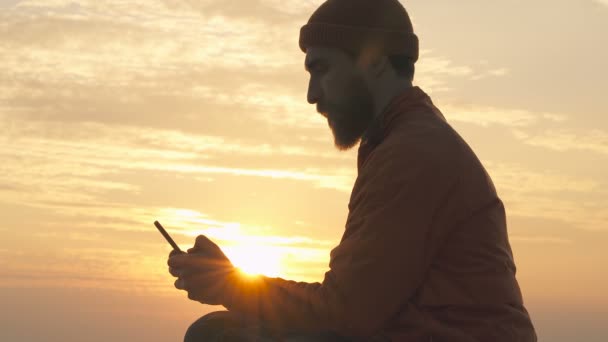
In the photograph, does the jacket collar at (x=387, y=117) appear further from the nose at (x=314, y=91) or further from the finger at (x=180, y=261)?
the finger at (x=180, y=261)

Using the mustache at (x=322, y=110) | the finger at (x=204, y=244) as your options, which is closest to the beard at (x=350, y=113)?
the mustache at (x=322, y=110)

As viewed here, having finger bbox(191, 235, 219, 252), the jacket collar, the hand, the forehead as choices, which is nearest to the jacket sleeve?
the jacket collar

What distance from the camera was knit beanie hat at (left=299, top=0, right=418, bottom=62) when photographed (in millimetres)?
6863

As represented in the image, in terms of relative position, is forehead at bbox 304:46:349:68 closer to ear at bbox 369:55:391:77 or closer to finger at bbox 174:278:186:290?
ear at bbox 369:55:391:77

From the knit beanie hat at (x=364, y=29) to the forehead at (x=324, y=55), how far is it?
42 millimetres

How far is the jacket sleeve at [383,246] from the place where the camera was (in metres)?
5.64

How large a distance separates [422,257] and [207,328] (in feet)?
5.06

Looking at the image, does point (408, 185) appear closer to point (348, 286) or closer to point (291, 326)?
point (348, 286)

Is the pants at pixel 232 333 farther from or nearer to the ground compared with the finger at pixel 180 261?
nearer to the ground

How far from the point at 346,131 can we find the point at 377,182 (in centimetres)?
116

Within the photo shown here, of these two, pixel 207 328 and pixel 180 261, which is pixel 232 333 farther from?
pixel 180 261

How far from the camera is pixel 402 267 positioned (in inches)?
222

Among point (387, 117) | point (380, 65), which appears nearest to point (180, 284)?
point (387, 117)

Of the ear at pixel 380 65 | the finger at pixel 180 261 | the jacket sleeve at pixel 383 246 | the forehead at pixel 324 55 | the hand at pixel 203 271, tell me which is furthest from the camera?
the forehead at pixel 324 55
